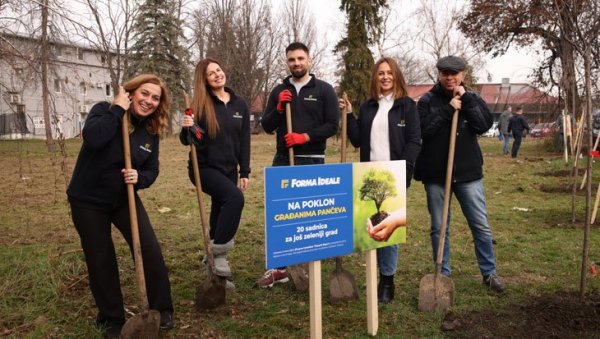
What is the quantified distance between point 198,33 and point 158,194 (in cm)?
2724

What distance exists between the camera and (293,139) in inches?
177

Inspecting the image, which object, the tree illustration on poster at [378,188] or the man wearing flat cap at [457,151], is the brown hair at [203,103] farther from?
the man wearing flat cap at [457,151]

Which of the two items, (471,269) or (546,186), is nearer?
(471,269)

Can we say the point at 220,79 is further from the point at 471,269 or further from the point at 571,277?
the point at 571,277

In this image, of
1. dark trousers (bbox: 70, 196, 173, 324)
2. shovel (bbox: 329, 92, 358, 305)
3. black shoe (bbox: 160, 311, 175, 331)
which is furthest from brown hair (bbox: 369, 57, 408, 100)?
black shoe (bbox: 160, 311, 175, 331)

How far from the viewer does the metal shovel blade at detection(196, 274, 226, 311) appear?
4.21m

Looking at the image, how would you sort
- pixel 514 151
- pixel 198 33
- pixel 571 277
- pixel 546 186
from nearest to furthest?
pixel 571 277 < pixel 546 186 < pixel 514 151 < pixel 198 33

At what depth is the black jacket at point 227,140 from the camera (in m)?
4.49

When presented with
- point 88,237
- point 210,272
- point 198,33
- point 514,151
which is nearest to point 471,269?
point 210,272

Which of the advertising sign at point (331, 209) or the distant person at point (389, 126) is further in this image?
the distant person at point (389, 126)

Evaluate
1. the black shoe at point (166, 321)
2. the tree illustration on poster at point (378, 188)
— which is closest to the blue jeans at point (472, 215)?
the tree illustration on poster at point (378, 188)

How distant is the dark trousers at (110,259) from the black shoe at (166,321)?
0.12ft

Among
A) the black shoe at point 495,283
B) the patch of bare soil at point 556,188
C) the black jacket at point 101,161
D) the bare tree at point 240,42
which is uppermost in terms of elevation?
the bare tree at point 240,42

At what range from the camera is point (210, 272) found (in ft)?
14.0
